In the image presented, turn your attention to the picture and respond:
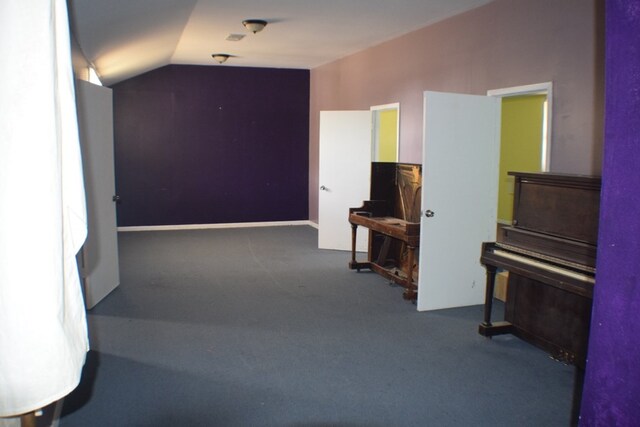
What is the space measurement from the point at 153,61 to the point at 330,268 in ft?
13.1

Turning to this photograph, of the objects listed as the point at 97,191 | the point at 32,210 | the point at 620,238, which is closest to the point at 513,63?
the point at 620,238

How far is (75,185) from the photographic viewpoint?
3.85ft

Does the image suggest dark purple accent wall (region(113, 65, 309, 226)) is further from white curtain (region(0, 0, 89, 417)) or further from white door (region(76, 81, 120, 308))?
white curtain (region(0, 0, 89, 417))

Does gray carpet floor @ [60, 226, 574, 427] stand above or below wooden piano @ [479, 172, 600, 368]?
below

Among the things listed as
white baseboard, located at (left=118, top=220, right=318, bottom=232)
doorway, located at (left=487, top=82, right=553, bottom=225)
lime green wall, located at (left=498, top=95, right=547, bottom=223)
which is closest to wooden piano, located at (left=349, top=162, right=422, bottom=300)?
white baseboard, located at (left=118, top=220, right=318, bottom=232)

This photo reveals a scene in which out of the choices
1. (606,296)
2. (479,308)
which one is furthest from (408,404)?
(479,308)

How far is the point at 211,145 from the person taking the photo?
886 cm

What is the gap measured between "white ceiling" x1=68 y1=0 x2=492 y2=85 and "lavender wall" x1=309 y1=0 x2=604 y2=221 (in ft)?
0.73

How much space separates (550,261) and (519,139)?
5977 millimetres

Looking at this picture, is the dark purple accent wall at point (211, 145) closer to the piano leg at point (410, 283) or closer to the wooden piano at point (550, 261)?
the piano leg at point (410, 283)

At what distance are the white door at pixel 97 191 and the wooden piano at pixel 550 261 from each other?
328 cm

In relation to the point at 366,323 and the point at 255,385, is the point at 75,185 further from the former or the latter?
the point at 366,323

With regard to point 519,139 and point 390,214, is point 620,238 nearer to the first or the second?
point 390,214

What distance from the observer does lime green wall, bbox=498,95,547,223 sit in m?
8.55
